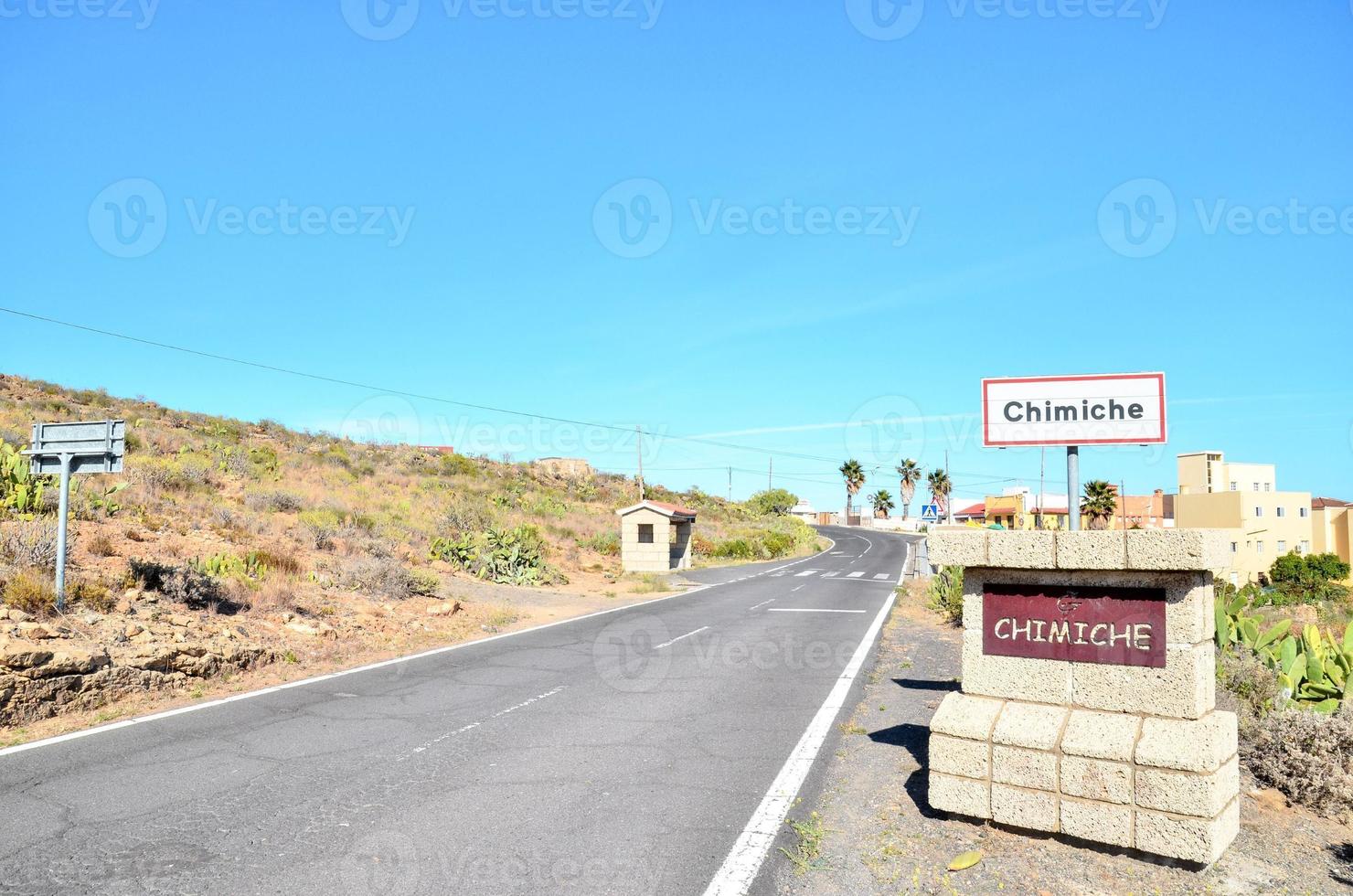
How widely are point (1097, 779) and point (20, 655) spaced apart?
32.8 ft

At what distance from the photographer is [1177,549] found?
15.7 ft

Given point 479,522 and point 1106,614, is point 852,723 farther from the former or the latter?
point 479,522

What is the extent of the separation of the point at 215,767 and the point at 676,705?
4518 mm

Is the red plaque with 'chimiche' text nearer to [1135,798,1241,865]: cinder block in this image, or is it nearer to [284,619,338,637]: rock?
[1135,798,1241,865]: cinder block

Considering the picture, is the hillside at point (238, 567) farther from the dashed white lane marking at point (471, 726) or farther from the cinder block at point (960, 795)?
the cinder block at point (960, 795)

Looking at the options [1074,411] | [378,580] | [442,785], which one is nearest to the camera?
[1074,411]

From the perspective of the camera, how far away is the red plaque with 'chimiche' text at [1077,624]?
500cm

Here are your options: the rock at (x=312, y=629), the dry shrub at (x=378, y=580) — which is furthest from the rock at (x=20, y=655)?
the dry shrub at (x=378, y=580)

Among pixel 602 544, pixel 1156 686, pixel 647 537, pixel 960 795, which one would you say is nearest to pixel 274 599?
pixel 960 795

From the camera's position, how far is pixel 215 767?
6.81 meters

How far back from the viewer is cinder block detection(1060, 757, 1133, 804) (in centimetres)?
474

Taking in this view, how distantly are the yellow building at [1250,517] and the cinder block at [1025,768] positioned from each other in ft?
210

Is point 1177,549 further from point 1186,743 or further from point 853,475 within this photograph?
point 853,475

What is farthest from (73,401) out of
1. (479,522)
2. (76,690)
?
(76,690)
